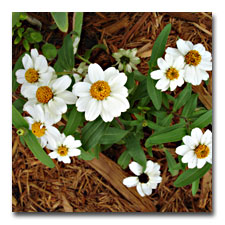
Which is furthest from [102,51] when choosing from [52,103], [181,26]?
[52,103]

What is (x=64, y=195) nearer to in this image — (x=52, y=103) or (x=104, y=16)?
(x=52, y=103)

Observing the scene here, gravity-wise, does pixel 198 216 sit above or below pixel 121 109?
below

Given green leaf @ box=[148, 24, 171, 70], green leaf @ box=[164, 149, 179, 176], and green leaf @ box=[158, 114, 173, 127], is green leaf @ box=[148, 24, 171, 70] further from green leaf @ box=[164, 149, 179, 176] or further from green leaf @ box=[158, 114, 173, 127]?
green leaf @ box=[164, 149, 179, 176]

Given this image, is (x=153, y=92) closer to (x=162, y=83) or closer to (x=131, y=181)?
(x=162, y=83)

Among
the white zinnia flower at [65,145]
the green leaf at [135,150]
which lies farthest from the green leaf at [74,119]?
the green leaf at [135,150]

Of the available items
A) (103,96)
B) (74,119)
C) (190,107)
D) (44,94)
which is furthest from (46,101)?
(190,107)

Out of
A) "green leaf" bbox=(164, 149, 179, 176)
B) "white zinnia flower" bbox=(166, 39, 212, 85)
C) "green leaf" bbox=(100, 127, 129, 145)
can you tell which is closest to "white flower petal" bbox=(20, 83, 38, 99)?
"green leaf" bbox=(100, 127, 129, 145)
